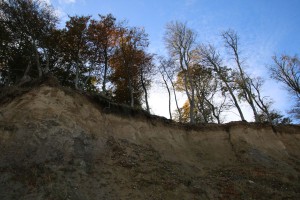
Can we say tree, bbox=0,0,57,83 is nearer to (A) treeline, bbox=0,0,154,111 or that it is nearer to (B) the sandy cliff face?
(A) treeline, bbox=0,0,154,111

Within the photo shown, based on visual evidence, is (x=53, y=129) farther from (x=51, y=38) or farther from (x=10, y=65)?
(x=10, y=65)

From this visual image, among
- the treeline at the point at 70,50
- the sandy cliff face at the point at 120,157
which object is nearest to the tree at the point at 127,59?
the treeline at the point at 70,50

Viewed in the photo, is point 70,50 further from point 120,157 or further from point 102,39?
point 120,157

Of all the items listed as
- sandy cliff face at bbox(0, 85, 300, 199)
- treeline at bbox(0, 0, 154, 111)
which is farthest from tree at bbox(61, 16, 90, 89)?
sandy cliff face at bbox(0, 85, 300, 199)

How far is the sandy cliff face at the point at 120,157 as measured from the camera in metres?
10.8

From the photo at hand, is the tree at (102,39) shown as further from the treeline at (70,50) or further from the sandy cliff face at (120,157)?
the sandy cliff face at (120,157)

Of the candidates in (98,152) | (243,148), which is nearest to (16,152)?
(98,152)

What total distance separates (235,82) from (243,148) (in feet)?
36.5

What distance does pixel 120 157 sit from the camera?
13.6 metres

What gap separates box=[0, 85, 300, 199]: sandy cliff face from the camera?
10773 millimetres

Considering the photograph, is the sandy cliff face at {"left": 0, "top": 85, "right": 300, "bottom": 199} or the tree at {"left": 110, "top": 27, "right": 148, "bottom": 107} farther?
the tree at {"left": 110, "top": 27, "right": 148, "bottom": 107}

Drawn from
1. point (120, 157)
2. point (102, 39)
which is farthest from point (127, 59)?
point (120, 157)

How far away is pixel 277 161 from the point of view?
17688 mm

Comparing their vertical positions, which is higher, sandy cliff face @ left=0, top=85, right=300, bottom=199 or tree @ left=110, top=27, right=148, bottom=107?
tree @ left=110, top=27, right=148, bottom=107
